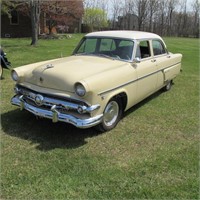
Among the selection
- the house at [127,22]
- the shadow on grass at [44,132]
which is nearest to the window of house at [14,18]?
the shadow on grass at [44,132]

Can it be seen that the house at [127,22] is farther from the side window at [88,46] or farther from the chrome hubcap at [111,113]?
the chrome hubcap at [111,113]

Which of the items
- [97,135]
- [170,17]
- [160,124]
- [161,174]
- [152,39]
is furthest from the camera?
[170,17]

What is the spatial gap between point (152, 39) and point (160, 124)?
2.17 metres

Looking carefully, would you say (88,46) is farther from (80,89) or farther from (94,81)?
(80,89)

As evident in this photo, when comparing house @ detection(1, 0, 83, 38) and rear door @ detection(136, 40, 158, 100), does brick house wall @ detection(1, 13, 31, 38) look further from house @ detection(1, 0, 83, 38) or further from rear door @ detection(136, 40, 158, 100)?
rear door @ detection(136, 40, 158, 100)

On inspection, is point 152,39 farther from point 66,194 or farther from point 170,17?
point 170,17

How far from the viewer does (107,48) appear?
18.7 feet

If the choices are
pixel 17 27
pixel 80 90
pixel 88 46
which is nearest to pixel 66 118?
pixel 80 90

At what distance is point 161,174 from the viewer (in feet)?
11.7

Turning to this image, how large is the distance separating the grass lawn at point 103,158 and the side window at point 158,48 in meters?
1.51

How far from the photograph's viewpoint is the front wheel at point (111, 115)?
4586mm

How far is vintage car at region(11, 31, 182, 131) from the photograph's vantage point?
418 cm

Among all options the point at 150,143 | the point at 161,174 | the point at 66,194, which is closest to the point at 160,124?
the point at 150,143

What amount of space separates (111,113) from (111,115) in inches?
1.5
